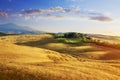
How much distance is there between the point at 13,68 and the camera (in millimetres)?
11609

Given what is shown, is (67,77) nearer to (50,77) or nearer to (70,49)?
(50,77)

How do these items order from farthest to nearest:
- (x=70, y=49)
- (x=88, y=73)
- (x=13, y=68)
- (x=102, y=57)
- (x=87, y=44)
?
(x=87, y=44), (x=70, y=49), (x=102, y=57), (x=88, y=73), (x=13, y=68)

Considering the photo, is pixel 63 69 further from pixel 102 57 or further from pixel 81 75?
pixel 102 57

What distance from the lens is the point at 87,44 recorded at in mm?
34219

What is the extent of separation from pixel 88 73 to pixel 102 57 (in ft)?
42.2

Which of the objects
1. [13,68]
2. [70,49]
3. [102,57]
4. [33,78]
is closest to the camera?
→ [33,78]

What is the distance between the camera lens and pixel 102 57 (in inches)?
987

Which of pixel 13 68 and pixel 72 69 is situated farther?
pixel 72 69

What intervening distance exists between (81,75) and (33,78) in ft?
7.71

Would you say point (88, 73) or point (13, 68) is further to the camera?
point (88, 73)

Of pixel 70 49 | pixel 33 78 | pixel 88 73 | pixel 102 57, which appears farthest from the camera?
pixel 70 49

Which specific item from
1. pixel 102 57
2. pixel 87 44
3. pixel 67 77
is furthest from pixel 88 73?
pixel 87 44

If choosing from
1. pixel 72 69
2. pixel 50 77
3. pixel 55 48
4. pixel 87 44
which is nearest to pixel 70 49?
pixel 55 48

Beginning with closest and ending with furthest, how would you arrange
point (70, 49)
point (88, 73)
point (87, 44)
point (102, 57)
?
point (88, 73)
point (102, 57)
point (70, 49)
point (87, 44)
